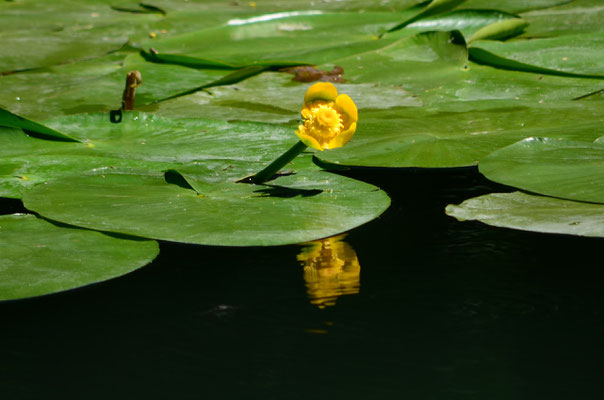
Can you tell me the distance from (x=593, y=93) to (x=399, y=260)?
111 centimetres

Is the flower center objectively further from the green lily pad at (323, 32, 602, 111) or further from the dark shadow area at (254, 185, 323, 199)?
the green lily pad at (323, 32, 602, 111)

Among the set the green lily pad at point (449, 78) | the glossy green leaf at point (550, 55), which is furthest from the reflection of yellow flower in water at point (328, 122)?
the glossy green leaf at point (550, 55)

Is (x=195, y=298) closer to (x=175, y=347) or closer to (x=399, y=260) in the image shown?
(x=175, y=347)

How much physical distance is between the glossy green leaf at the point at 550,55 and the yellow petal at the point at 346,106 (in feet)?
3.32

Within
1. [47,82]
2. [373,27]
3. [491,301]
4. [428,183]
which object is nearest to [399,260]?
[491,301]

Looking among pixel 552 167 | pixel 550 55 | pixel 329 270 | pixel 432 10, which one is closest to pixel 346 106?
pixel 329 270

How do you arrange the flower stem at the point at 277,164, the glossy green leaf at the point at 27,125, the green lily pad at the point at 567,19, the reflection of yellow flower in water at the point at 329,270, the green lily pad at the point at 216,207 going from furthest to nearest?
the green lily pad at the point at 567,19, the glossy green leaf at the point at 27,125, the flower stem at the point at 277,164, the green lily pad at the point at 216,207, the reflection of yellow flower in water at the point at 329,270

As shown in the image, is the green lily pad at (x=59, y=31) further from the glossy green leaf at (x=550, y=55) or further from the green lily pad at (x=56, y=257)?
the green lily pad at (x=56, y=257)

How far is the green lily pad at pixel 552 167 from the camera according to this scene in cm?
124

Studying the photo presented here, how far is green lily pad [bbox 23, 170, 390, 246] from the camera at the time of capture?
110 cm

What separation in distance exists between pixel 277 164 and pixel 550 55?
117 cm

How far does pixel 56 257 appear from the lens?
104 cm

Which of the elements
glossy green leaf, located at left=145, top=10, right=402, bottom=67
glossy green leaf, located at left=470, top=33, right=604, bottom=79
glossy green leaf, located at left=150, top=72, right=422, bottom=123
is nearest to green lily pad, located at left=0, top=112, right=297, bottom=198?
glossy green leaf, located at left=150, top=72, right=422, bottom=123

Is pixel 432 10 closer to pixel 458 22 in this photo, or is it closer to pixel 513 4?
pixel 458 22
